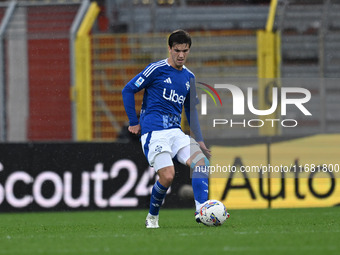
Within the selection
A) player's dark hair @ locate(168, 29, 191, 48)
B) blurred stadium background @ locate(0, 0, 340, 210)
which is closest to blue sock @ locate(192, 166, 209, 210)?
player's dark hair @ locate(168, 29, 191, 48)

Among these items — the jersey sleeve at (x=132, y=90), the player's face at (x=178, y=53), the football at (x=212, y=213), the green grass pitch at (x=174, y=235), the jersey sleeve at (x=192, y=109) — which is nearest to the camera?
the green grass pitch at (x=174, y=235)

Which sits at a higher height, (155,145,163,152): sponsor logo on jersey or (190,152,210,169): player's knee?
(155,145,163,152): sponsor logo on jersey

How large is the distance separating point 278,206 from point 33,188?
3740 millimetres

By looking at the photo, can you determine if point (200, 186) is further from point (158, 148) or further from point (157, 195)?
point (158, 148)

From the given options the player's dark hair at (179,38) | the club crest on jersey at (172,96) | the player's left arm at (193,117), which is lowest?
the player's left arm at (193,117)

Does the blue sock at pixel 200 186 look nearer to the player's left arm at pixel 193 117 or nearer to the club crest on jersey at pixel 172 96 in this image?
the player's left arm at pixel 193 117

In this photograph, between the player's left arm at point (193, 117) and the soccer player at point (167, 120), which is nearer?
the soccer player at point (167, 120)

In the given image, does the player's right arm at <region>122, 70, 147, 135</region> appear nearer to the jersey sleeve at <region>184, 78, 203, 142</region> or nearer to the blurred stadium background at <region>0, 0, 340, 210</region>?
the jersey sleeve at <region>184, 78, 203, 142</region>

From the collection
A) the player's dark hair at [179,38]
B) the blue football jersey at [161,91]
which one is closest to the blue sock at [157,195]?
the blue football jersey at [161,91]

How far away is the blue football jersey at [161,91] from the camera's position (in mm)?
8820

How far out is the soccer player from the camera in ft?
28.7

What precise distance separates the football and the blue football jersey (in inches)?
35.7

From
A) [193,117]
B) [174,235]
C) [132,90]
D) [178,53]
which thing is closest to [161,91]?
[132,90]

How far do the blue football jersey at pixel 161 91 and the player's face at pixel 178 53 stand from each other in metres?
0.06
